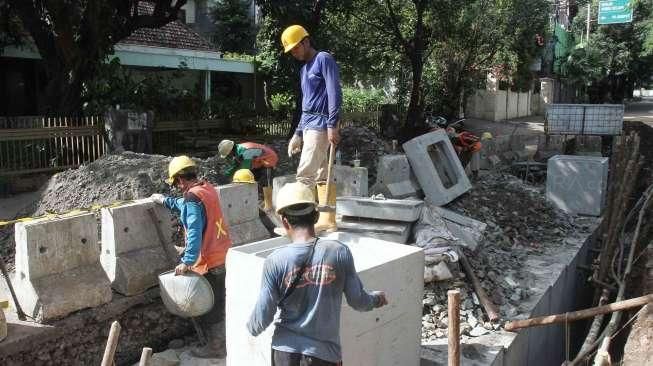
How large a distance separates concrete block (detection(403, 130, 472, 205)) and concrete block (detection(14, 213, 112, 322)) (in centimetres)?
506

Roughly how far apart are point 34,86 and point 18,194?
6.67m

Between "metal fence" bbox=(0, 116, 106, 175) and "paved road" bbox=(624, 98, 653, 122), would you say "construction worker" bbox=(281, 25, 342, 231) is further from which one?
"paved road" bbox=(624, 98, 653, 122)

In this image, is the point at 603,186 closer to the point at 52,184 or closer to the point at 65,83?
the point at 52,184

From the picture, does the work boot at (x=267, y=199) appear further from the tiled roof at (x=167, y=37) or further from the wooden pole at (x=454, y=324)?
the tiled roof at (x=167, y=37)

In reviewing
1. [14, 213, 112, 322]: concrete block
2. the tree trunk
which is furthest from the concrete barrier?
the tree trunk

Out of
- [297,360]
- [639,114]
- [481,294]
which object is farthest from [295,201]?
[639,114]

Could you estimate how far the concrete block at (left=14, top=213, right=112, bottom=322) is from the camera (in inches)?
179

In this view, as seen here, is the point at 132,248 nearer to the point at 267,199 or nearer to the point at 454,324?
the point at 267,199

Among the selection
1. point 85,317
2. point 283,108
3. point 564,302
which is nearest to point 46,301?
point 85,317

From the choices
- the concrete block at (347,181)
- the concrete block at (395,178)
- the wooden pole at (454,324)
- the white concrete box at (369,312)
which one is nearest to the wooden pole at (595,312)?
the white concrete box at (369,312)

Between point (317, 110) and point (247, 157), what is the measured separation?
1.96 m

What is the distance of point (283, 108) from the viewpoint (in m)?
17.8

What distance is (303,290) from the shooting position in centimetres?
299

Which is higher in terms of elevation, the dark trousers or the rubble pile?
the dark trousers
